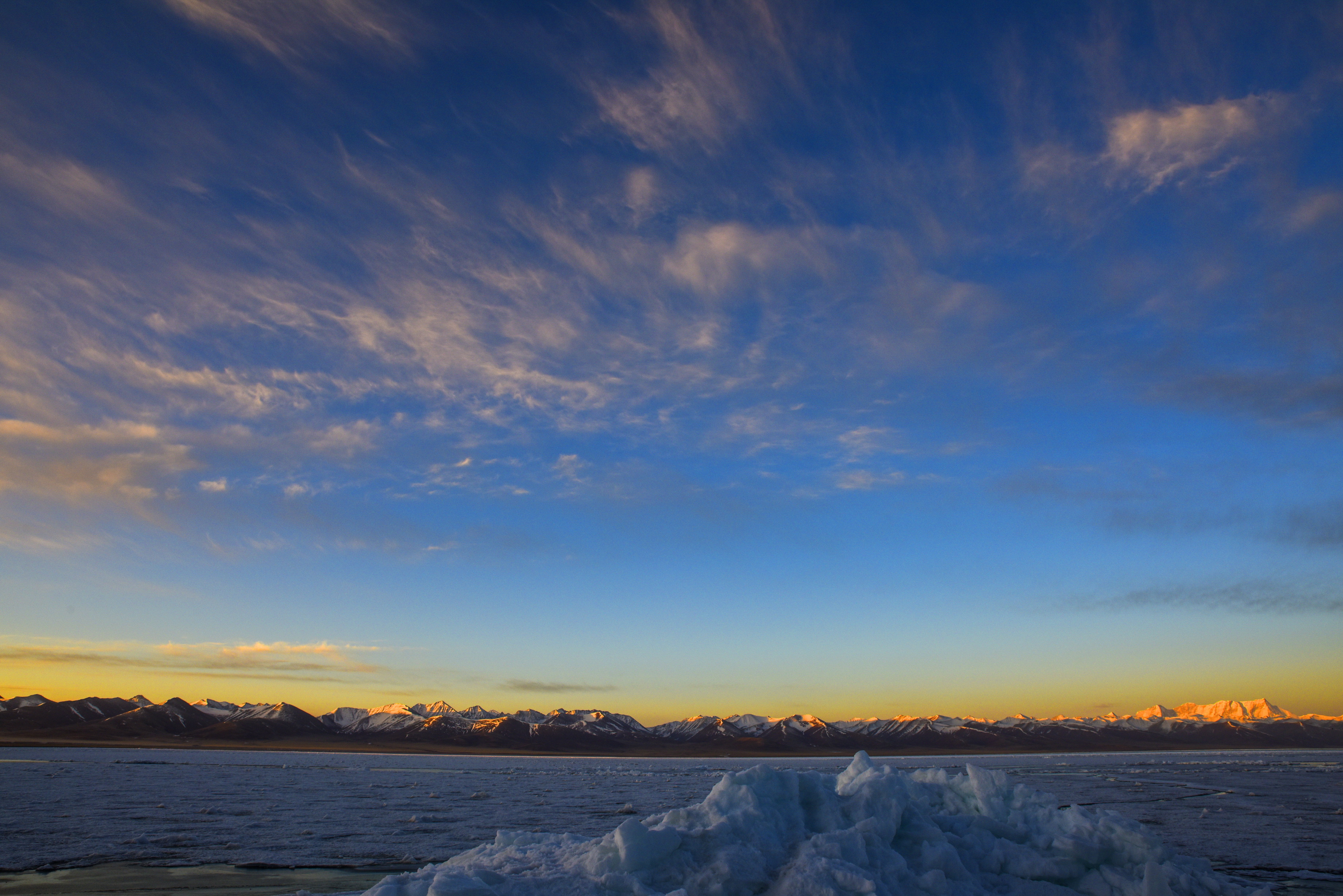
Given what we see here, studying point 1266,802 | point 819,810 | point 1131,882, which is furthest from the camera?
point 1266,802

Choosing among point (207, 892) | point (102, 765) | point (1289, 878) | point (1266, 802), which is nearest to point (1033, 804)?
point (1289, 878)

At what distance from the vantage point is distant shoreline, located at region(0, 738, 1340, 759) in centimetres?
12706

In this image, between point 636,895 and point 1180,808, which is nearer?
point 636,895

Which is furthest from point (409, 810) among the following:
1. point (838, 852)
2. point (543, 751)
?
point (543, 751)

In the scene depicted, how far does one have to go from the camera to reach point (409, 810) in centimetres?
2547

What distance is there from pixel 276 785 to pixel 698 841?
35.0 meters

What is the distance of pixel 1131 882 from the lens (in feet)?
37.3

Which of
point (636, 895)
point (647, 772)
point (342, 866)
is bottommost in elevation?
point (647, 772)

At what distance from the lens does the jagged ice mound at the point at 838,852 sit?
9.42 metres

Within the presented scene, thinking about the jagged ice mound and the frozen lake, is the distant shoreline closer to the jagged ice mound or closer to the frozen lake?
the frozen lake

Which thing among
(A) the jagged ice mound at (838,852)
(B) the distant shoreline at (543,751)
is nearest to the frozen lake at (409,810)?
(A) the jagged ice mound at (838,852)

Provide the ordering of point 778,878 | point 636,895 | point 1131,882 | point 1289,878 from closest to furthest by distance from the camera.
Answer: point 636,895 < point 778,878 < point 1131,882 < point 1289,878

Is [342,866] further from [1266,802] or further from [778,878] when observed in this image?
[1266,802]

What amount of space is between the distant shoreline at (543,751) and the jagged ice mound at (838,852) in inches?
5085
